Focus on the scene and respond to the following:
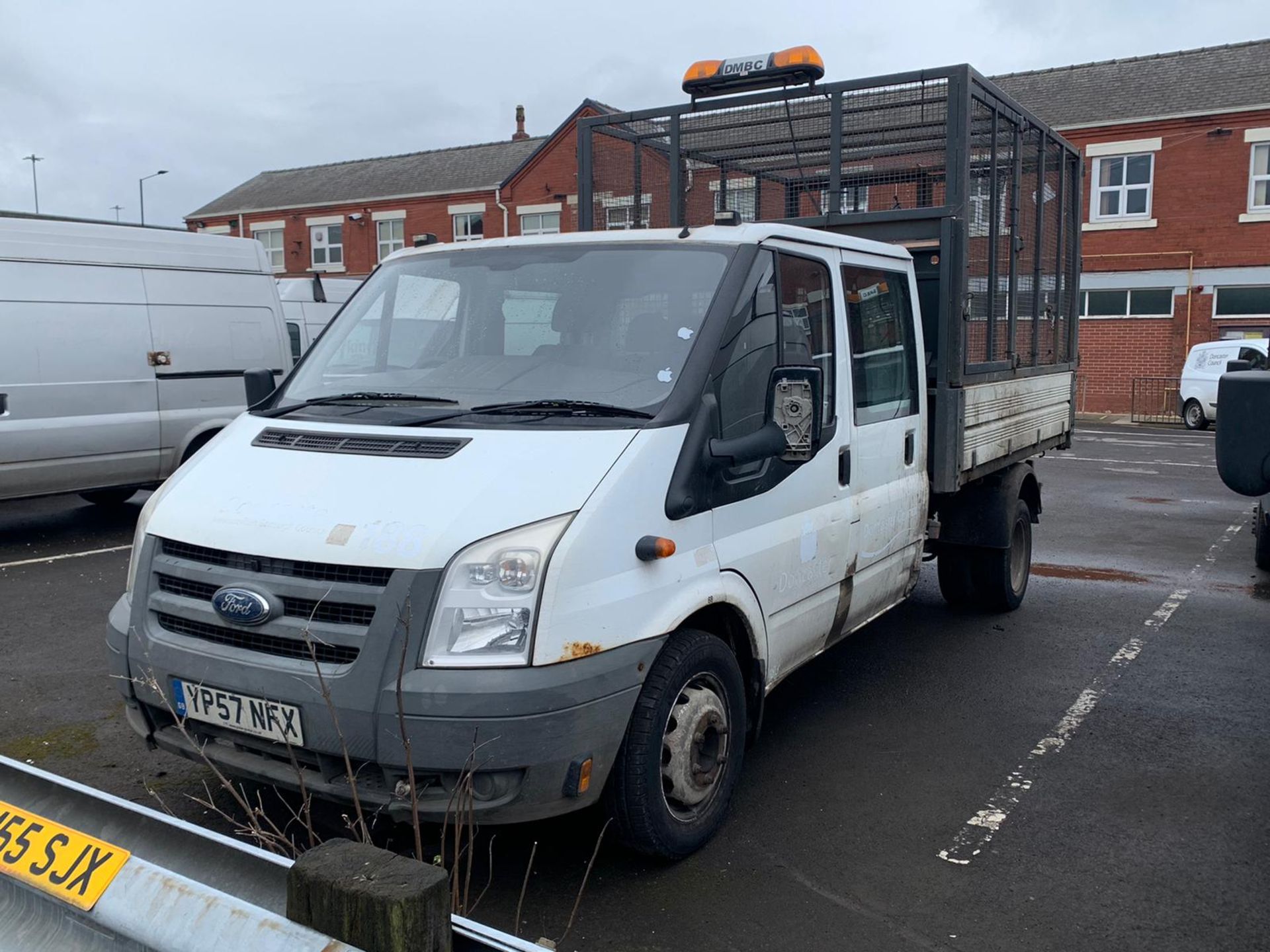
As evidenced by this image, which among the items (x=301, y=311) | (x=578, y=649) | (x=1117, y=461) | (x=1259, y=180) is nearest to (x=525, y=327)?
(x=578, y=649)

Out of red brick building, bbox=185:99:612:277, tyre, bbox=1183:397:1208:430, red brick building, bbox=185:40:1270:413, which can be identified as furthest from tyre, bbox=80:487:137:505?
red brick building, bbox=185:99:612:277

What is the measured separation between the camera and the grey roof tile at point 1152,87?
86.6ft

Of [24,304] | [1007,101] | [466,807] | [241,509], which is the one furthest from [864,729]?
[24,304]

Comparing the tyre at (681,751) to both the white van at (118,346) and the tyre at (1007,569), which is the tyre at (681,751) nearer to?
the tyre at (1007,569)

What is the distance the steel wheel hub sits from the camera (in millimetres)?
3697

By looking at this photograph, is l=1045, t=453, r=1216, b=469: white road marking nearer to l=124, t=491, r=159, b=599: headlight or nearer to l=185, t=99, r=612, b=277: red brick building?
l=124, t=491, r=159, b=599: headlight

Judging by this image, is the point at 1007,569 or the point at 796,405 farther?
the point at 1007,569

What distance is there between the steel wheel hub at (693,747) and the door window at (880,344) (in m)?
1.62

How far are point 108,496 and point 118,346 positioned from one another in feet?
7.14

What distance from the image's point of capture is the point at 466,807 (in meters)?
3.23

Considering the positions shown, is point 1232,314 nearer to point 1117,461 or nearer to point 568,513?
point 1117,461

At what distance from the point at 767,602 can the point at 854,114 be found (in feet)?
11.1

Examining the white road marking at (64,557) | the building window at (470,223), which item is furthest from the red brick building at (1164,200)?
the white road marking at (64,557)

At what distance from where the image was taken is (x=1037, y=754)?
4957mm
